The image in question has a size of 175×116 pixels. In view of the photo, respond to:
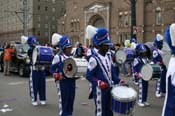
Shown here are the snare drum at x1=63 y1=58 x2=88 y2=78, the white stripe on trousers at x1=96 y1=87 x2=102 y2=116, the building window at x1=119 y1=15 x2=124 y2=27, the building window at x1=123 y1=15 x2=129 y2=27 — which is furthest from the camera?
the building window at x1=119 y1=15 x2=124 y2=27

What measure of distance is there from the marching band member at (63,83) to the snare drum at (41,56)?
2541 mm

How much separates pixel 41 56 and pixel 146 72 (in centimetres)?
300

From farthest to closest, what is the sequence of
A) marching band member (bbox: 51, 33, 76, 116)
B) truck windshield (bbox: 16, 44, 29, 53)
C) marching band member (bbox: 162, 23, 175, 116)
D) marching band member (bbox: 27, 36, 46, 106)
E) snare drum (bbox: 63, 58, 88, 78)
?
1. truck windshield (bbox: 16, 44, 29, 53)
2. marching band member (bbox: 27, 36, 46, 106)
3. snare drum (bbox: 63, 58, 88, 78)
4. marching band member (bbox: 51, 33, 76, 116)
5. marching band member (bbox: 162, 23, 175, 116)

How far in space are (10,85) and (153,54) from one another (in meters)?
6.96

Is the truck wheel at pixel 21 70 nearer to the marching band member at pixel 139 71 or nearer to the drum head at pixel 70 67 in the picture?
the marching band member at pixel 139 71

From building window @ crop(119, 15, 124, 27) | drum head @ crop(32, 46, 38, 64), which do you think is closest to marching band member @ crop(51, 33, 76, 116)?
drum head @ crop(32, 46, 38, 64)

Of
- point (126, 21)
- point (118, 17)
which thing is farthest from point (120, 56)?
point (118, 17)

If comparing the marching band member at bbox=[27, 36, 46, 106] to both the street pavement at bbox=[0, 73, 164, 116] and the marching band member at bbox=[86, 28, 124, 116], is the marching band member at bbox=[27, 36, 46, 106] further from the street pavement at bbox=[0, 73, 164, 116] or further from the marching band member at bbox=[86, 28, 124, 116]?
the marching band member at bbox=[86, 28, 124, 116]

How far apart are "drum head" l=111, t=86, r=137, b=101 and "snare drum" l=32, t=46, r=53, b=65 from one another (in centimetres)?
553

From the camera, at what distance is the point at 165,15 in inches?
1811

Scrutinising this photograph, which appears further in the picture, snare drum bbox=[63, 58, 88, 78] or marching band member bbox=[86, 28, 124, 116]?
snare drum bbox=[63, 58, 88, 78]

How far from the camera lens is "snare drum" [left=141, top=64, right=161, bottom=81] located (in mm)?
10711

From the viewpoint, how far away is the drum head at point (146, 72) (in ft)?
35.2

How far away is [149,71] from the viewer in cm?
1077
